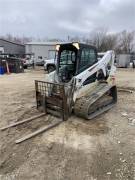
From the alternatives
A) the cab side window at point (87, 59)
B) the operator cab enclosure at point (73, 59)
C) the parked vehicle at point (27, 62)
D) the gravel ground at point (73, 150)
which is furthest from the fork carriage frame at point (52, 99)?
the parked vehicle at point (27, 62)

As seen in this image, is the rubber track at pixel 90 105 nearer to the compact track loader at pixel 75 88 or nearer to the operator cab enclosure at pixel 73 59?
the compact track loader at pixel 75 88

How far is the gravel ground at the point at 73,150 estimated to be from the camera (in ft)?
13.0

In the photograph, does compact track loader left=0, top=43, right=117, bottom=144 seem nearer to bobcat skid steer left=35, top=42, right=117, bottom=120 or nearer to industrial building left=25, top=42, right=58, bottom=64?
bobcat skid steer left=35, top=42, right=117, bottom=120

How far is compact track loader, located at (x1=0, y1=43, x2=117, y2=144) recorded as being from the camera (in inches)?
259

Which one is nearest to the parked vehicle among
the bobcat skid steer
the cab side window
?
the bobcat skid steer

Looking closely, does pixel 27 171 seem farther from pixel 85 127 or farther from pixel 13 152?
pixel 85 127

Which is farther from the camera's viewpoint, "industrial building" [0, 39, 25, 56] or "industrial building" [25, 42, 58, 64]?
"industrial building" [0, 39, 25, 56]

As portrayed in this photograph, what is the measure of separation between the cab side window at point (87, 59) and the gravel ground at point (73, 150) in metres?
1.63

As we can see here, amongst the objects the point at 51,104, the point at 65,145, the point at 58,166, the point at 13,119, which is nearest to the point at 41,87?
the point at 51,104

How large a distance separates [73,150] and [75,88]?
93.8 inches

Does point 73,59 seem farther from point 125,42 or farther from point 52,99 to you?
point 125,42

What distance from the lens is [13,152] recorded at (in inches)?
185

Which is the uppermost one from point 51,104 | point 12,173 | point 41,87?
point 41,87

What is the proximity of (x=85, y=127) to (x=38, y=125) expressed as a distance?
1.25 meters
